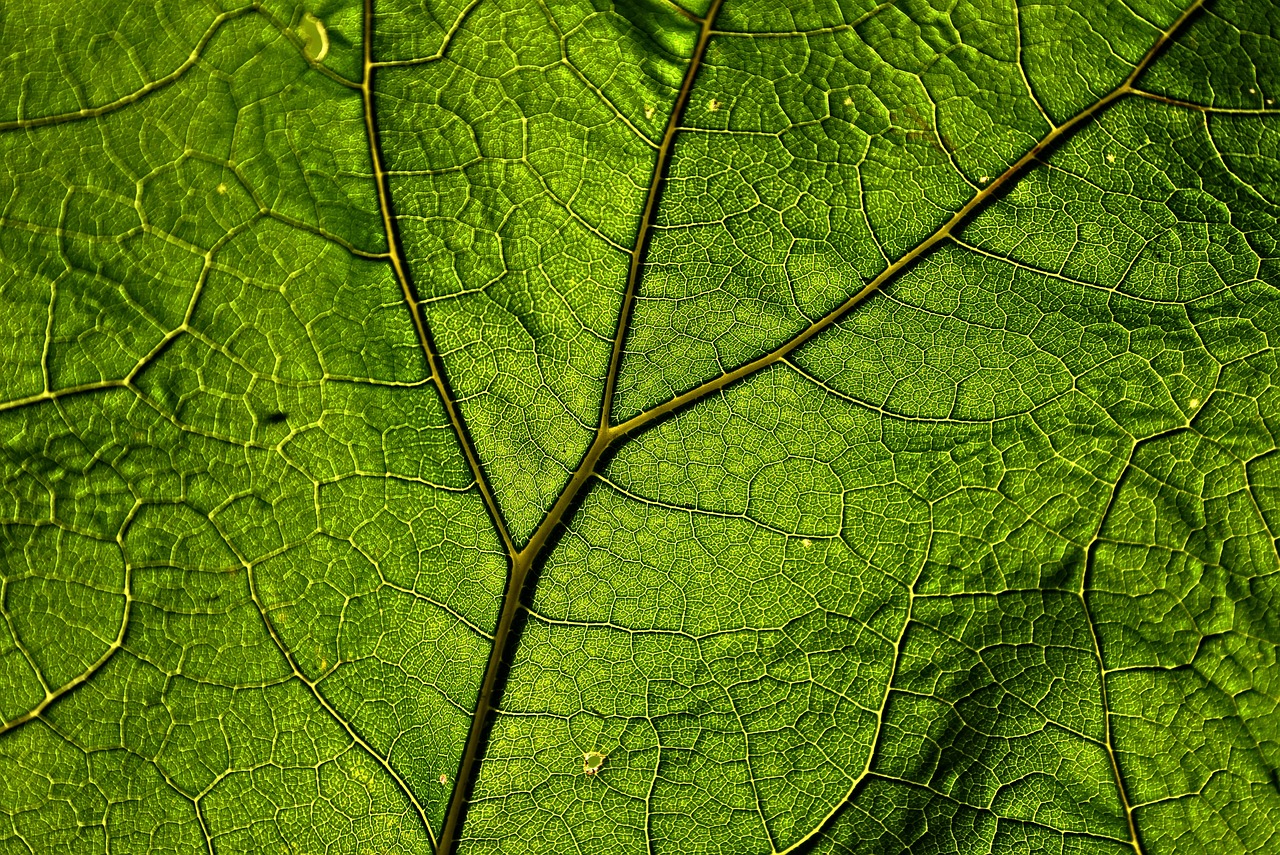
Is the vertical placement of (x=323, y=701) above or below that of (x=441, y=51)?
below

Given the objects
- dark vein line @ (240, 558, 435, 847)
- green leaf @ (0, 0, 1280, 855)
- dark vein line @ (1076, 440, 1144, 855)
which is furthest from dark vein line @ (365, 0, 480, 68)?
dark vein line @ (1076, 440, 1144, 855)

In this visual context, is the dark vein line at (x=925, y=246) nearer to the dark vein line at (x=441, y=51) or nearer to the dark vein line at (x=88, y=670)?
the dark vein line at (x=441, y=51)

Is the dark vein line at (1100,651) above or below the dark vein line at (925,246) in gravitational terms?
below

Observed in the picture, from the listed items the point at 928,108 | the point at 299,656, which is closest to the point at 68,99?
the point at 299,656

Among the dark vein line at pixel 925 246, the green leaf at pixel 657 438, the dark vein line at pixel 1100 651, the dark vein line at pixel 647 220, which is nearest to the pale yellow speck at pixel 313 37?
the green leaf at pixel 657 438

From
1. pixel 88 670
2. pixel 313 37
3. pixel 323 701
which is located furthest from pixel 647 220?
pixel 88 670

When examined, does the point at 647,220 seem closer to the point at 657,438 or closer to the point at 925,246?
the point at 657,438

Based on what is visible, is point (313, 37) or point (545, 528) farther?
point (545, 528)
